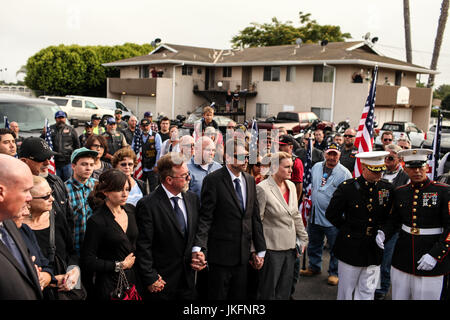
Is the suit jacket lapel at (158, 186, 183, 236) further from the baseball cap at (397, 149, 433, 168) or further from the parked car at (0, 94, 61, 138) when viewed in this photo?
the parked car at (0, 94, 61, 138)

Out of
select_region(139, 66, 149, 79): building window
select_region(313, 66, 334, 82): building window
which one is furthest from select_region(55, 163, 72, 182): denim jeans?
select_region(139, 66, 149, 79): building window

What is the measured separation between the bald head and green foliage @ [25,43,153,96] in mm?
43555

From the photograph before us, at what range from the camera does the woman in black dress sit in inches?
140

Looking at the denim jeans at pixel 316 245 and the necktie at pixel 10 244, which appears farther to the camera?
the denim jeans at pixel 316 245

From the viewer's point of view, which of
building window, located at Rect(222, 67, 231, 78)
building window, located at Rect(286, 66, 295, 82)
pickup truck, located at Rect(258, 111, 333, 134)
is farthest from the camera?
building window, located at Rect(222, 67, 231, 78)

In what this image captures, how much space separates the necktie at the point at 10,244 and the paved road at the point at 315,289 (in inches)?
154

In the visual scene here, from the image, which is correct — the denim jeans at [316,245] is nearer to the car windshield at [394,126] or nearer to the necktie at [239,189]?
the necktie at [239,189]

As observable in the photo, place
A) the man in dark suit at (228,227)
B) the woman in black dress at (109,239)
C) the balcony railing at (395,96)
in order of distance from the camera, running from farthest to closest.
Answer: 1. the balcony railing at (395,96)
2. the man in dark suit at (228,227)
3. the woman in black dress at (109,239)

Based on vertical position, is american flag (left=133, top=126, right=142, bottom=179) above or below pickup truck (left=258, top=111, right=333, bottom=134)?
below

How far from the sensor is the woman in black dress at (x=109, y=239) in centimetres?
355

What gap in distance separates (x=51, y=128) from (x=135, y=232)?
6.33 meters

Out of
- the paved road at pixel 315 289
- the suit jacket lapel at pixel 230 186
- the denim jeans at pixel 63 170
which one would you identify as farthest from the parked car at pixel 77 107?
the suit jacket lapel at pixel 230 186
